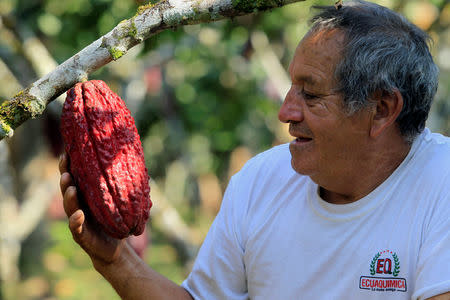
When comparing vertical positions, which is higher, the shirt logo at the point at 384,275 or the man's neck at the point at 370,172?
the man's neck at the point at 370,172

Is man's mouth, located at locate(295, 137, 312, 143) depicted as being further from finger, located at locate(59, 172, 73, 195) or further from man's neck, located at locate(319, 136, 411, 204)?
finger, located at locate(59, 172, 73, 195)

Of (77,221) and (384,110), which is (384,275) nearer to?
(384,110)

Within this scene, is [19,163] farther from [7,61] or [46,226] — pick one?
[7,61]

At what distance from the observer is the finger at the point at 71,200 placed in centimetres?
231

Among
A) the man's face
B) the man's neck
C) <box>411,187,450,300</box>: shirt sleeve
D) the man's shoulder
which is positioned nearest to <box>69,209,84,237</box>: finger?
the man's face

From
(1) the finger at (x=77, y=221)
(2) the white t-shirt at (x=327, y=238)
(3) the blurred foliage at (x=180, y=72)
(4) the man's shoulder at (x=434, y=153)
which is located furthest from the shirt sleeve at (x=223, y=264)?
(3) the blurred foliage at (x=180, y=72)

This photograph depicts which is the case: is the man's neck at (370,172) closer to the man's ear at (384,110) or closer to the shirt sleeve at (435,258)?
the man's ear at (384,110)

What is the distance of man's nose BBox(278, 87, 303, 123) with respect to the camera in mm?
2582

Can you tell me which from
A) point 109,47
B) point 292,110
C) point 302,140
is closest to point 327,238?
point 302,140

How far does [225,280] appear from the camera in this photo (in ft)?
9.32

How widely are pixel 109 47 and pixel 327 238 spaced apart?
45.0 inches

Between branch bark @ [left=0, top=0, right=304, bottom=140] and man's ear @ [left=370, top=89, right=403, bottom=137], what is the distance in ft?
2.26

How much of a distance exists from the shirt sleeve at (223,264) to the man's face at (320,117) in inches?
17.1

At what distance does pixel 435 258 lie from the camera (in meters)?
2.33
